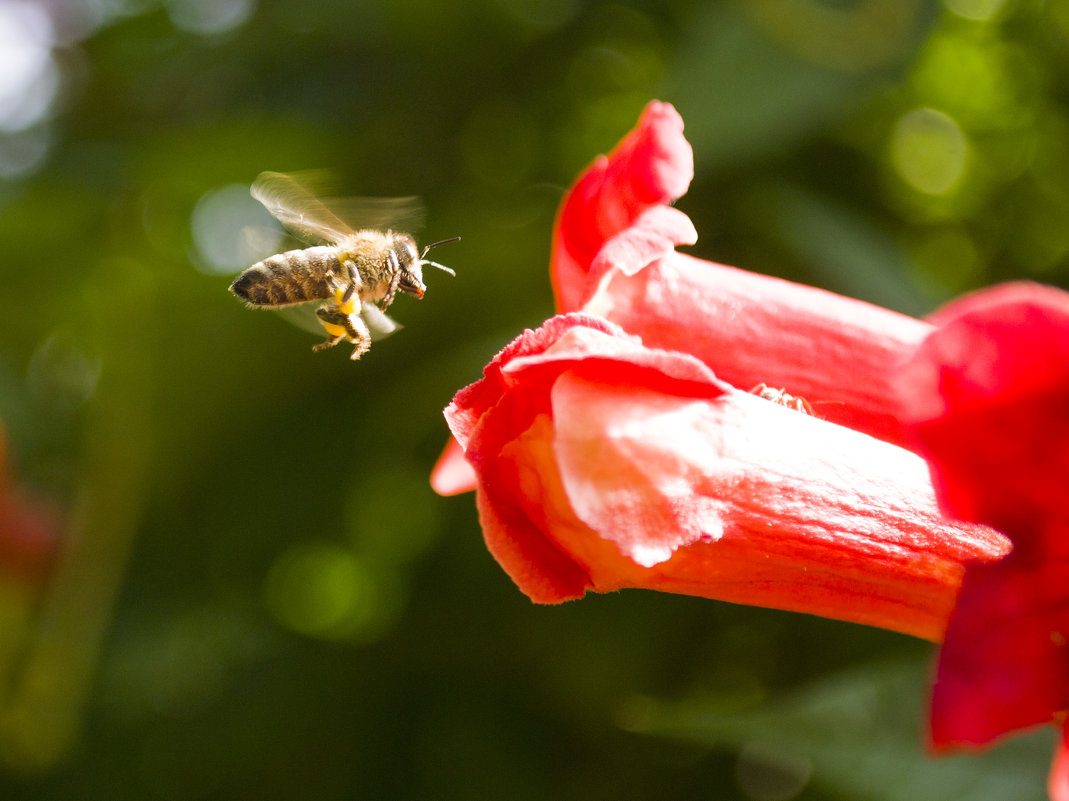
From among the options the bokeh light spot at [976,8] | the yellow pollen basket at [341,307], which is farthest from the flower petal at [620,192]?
the bokeh light spot at [976,8]

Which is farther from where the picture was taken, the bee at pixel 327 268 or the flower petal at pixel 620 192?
the bee at pixel 327 268

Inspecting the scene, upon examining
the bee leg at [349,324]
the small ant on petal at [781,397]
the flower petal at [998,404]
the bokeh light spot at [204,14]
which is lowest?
the bokeh light spot at [204,14]

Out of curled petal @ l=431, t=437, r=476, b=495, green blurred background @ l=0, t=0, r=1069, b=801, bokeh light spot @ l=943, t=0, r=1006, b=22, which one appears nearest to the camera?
curled petal @ l=431, t=437, r=476, b=495

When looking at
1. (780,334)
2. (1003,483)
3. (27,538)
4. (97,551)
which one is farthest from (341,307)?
(27,538)

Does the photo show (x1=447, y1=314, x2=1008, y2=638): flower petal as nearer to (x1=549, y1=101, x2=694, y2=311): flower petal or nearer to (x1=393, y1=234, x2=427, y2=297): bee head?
(x1=549, y1=101, x2=694, y2=311): flower petal

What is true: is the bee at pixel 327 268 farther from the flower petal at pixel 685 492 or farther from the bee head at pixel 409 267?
the flower petal at pixel 685 492

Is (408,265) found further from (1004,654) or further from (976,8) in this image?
(976,8)

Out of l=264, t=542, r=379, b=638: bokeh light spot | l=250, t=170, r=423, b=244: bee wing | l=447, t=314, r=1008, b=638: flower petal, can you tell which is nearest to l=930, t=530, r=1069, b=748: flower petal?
l=447, t=314, r=1008, b=638: flower petal
